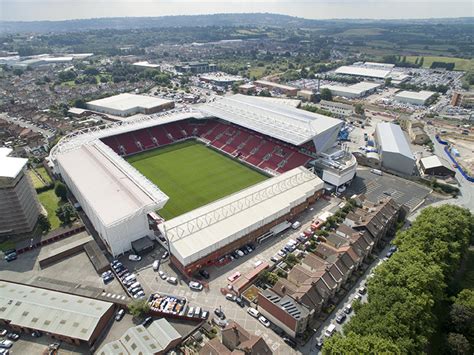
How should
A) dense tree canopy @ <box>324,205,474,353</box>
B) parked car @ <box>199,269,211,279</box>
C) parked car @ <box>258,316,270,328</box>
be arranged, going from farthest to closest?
parked car @ <box>199,269,211,279</box>, parked car @ <box>258,316,270,328</box>, dense tree canopy @ <box>324,205,474,353</box>

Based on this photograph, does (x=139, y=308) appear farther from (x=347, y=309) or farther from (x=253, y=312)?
(x=347, y=309)

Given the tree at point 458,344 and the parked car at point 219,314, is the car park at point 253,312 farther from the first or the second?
the tree at point 458,344

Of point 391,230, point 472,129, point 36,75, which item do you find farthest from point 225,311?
point 36,75

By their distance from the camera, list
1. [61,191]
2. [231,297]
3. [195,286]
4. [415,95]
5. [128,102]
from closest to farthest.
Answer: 1. [231,297]
2. [195,286]
3. [61,191]
4. [128,102]
5. [415,95]

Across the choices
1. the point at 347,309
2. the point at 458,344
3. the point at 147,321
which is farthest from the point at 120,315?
the point at 458,344

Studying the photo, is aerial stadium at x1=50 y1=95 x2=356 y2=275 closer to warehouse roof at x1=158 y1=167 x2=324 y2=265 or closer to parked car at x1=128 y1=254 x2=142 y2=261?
warehouse roof at x1=158 y1=167 x2=324 y2=265

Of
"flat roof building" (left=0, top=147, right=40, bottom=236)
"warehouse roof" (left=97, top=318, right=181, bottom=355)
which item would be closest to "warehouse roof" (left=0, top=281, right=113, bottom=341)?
"warehouse roof" (left=97, top=318, right=181, bottom=355)

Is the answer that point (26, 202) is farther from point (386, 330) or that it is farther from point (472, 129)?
point (472, 129)
